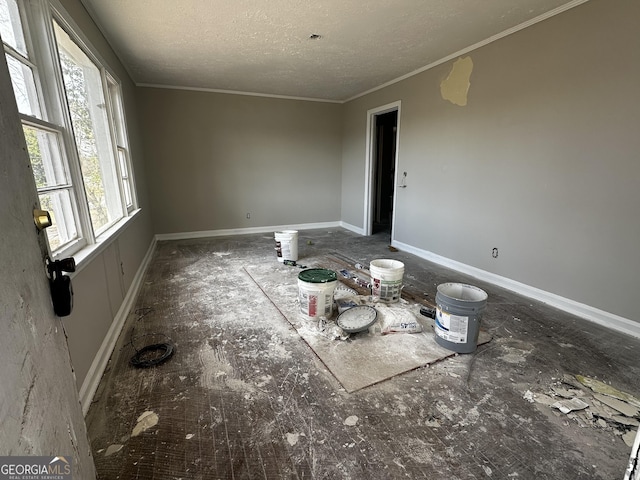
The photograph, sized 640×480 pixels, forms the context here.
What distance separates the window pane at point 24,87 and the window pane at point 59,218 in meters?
0.44

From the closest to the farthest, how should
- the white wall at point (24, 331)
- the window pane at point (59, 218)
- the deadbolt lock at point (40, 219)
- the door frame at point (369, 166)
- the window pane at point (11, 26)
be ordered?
the white wall at point (24, 331) → the deadbolt lock at point (40, 219) → the window pane at point (11, 26) → the window pane at point (59, 218) → the door frame at point (369, 166)

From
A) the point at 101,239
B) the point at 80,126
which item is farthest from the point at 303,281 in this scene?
the point at 80,126

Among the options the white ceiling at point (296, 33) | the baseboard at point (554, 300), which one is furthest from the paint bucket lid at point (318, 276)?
the white ceiling at point (296, 33)

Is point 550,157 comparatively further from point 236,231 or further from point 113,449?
point 236,231

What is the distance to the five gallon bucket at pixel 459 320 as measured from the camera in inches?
77.0

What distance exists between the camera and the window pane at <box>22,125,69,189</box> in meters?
1.60

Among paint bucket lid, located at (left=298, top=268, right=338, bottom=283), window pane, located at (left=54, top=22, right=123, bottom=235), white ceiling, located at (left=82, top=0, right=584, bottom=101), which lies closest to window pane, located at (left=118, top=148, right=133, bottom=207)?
window pane, located at (left=54, top=22, right=123, bottom=235)

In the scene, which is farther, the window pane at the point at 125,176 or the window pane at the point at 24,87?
the window pane at the point at 125,176

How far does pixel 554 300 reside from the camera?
9.34ft

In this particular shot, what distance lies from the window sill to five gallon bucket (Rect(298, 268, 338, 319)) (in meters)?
1.43

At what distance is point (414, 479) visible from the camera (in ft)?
4.15

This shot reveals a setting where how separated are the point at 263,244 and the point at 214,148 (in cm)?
200

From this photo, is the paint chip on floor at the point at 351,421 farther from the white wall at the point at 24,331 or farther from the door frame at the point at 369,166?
the door frame at the point at 369,166

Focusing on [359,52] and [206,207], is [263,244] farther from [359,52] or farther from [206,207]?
[359,52]
